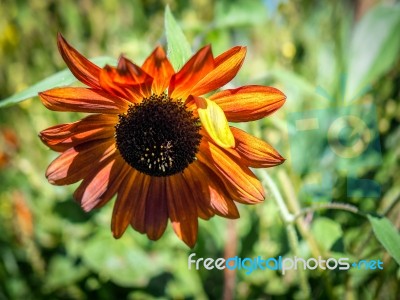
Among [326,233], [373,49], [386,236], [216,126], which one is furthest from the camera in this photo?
[373,49]

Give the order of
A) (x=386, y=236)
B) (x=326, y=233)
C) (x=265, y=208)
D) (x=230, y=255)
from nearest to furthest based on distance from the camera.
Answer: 1. (x=386, y=236)
2. (x=326, y=233)
3. (x=230, y=255)
4. (x=265, y=208)

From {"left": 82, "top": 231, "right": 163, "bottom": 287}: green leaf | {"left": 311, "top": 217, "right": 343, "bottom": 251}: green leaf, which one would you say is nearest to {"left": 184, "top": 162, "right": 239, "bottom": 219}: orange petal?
{"left": 311, "top": 217, "right": 343, "bottom": 251}: green leaf

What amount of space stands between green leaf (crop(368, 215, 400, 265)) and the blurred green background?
0.11m

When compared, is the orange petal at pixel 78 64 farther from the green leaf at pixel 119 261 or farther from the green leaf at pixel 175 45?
the green leaf at pixel 119 261

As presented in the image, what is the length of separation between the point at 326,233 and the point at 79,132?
42 centimetres

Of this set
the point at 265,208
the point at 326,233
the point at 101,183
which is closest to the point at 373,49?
the point at 265,208

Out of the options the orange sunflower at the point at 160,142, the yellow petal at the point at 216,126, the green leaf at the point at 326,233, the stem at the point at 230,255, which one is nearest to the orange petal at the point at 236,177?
the orange sunflower at the point at 160,142

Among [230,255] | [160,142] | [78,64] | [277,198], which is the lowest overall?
[230,255]

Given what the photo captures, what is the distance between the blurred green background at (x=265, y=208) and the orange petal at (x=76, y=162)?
0.74 feet

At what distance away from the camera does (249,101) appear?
1.44 feet

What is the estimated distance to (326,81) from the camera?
1258 mm

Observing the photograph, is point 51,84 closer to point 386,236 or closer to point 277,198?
point 277,198

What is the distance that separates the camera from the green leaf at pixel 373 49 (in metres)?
1.05

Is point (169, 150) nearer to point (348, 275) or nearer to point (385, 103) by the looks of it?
point (348, 275)
